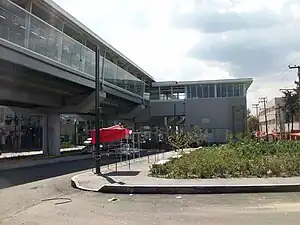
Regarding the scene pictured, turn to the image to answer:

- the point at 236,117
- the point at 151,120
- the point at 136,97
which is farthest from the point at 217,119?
the point at 136,97

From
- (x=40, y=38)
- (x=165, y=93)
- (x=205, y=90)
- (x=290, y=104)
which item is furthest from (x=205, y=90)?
(x=40, y=38)

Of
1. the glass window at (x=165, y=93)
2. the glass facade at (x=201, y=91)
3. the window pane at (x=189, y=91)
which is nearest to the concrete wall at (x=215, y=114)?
the window pane at (x=189, y=91)

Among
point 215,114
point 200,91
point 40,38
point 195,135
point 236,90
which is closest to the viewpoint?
point 40,38

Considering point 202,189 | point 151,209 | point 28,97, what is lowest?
point 151,209

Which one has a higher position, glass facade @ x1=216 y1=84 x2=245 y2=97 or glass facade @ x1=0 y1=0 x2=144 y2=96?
glass facade @ x1=216 y1=84 x2=245 y2=97

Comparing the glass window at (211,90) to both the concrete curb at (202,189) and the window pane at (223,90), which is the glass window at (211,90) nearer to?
the window pane at (223,90)

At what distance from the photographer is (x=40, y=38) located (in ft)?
87.7

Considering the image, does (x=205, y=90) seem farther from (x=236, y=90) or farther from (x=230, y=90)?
(x=236, y=90)

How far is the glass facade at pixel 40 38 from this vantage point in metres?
23.0

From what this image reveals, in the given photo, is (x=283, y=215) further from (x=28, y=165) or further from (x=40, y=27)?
(x=28, y=165)

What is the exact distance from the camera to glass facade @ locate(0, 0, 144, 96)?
75.4 feet

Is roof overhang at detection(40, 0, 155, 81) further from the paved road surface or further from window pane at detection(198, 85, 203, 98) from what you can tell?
the paved road surface

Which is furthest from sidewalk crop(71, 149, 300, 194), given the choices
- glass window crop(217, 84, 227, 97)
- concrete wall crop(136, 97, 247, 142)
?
glass window crop(217, 84, 227, 97)

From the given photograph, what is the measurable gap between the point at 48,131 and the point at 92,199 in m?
30.0
